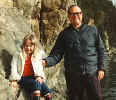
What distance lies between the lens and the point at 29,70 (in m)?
4.42

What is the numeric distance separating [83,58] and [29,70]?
38.1 inches

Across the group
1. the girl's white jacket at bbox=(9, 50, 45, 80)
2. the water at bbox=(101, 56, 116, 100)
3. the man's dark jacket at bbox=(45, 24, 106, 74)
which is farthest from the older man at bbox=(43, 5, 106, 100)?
the water at bbox=(101, 56, 116, 100)

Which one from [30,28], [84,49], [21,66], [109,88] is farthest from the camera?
[109,88]

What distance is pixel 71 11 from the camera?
151 inches

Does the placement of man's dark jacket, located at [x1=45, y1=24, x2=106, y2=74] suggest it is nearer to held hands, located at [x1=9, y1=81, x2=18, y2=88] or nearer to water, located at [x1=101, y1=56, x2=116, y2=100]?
held hands, located at [x1=9, y1=81, x2=18, y2=88]

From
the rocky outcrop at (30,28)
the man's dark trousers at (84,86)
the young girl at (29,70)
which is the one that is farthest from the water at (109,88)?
the man's dark trousers at (84,86)

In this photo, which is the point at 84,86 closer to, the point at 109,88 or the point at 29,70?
the point at 29,70

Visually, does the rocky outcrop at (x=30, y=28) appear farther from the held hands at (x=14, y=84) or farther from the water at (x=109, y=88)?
the water at (x=109, y=88)

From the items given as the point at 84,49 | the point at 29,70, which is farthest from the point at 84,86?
the point at 29,70

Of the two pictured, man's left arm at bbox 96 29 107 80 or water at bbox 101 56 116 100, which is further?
water at bbox 101 56 116 100

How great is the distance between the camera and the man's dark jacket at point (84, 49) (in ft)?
12.7

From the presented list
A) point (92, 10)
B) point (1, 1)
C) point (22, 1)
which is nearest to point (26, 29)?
point (1, 1)

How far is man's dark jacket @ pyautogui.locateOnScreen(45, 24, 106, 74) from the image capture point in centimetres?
388

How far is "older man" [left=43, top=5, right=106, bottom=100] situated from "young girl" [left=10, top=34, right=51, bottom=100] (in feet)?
2.00
